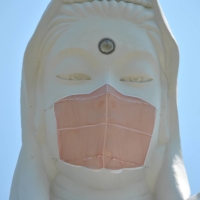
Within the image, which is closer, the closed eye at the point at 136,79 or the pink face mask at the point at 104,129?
the pink face mask at the point at 104,129

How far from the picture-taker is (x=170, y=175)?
312 inches

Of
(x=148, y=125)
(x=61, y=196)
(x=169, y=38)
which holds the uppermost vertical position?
(x=169, y=38)

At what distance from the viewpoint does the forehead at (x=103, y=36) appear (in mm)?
7953

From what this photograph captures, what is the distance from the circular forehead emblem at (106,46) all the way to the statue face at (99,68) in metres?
0.03

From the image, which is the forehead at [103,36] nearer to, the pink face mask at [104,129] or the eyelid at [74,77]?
the eyelid at [74,77]

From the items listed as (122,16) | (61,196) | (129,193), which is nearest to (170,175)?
(129,193)

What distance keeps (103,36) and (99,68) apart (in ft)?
1.01

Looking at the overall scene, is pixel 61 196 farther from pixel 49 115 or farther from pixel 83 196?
pixel 49 115

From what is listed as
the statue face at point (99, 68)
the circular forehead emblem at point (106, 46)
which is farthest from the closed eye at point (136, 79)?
the circular forehead emblem at point (106, 46)

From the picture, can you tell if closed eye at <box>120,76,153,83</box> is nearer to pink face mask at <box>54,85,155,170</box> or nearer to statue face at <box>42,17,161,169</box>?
statue face at <box>42,17,161,169</box>

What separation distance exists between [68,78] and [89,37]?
1.42 feet

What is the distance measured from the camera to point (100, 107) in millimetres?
7805

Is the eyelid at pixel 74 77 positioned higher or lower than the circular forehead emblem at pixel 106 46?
lower

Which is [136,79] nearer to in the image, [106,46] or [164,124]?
[106,46]
